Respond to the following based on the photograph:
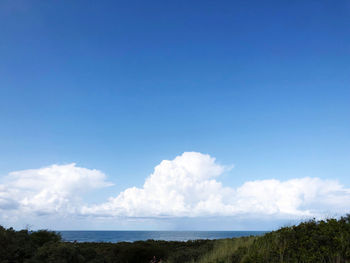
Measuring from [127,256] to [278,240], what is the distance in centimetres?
1036

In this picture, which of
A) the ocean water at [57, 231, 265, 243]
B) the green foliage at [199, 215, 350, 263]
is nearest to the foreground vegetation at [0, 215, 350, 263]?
the green foliage at [199, 215, 350, 263]

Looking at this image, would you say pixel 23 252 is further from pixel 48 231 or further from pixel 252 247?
pixel 252 247

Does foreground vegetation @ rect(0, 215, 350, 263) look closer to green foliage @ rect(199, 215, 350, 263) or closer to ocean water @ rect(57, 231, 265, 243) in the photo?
green foliage @ rect(199, 215, 350, 263)

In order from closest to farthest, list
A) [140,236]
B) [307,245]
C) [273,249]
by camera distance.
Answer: [307,245], [273,249], [140,236]

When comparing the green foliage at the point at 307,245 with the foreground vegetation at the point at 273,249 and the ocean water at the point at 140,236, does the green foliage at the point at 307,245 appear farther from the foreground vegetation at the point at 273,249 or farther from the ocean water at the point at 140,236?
the ocean water at the point at 140,236

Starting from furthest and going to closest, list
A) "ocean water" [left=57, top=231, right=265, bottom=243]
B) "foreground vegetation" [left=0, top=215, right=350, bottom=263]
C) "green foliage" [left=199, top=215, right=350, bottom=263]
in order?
"ocean water" [left=57, top=231, right=265, bottom=243] < "foreground vegetation" [left=0, top=215, right=350, bottom=263] < "green foliage" [left=199, top=215, right=350, bottom=263]

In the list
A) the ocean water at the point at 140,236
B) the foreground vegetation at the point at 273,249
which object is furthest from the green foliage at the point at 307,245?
the ocean water at the point at 140,236

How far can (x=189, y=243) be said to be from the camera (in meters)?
24.4

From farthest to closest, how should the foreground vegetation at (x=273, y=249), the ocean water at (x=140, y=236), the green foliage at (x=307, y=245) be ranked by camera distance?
1. the ocean water at (x=140, y=236)
2. the foreground vegetation at (x=273, y=249)
3. the green foliage at (x=307, y=245)

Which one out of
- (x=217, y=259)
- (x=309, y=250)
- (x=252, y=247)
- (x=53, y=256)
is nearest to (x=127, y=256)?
(x=53, y=256)

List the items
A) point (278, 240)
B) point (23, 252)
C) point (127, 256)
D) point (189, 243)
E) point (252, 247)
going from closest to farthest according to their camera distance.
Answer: point (278, 240) → point (252, 247) → point (23, 252) → point (127, 256) → point (189, 243)

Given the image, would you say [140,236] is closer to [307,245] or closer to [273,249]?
[273,249]

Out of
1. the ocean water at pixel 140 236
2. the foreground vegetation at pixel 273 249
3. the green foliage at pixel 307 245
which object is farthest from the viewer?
the ocean water at pixel 140 236

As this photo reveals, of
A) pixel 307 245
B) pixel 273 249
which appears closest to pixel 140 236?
pixel 273 249
